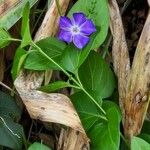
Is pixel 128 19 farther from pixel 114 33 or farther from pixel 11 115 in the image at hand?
pixel 11 115

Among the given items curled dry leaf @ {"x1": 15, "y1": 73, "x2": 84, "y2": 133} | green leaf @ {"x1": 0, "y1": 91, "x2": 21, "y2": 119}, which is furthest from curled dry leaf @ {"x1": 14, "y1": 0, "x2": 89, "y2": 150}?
green leaf @ {"x1": 0, "y1": 91, "x2": 21, "y2": 119}

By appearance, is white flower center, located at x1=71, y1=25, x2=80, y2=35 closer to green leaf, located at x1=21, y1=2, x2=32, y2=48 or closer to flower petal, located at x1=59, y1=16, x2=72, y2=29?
flower petal, located at x1=59, y1=16, x2=72, y2=29

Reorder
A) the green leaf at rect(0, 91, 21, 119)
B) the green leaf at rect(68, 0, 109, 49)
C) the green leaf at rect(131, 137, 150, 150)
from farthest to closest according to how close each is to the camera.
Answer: the green leaf at rect(0, 91, 21, 119) → the green leaf at rect(68, 0, 109, 49) → the green leaf at rect(131, 137, 150, 150)

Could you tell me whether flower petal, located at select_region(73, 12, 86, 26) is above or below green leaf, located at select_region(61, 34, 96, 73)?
above

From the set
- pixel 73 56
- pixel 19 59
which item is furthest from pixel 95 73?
pixel 19 59

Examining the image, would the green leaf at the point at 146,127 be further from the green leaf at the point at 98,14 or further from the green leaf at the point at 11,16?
the green leaf at the point at 11,16

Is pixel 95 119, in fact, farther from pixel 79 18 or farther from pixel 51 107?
pixel 79 18

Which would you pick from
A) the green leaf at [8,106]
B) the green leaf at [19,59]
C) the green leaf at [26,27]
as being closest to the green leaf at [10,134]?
the green leaf at [8,106]
